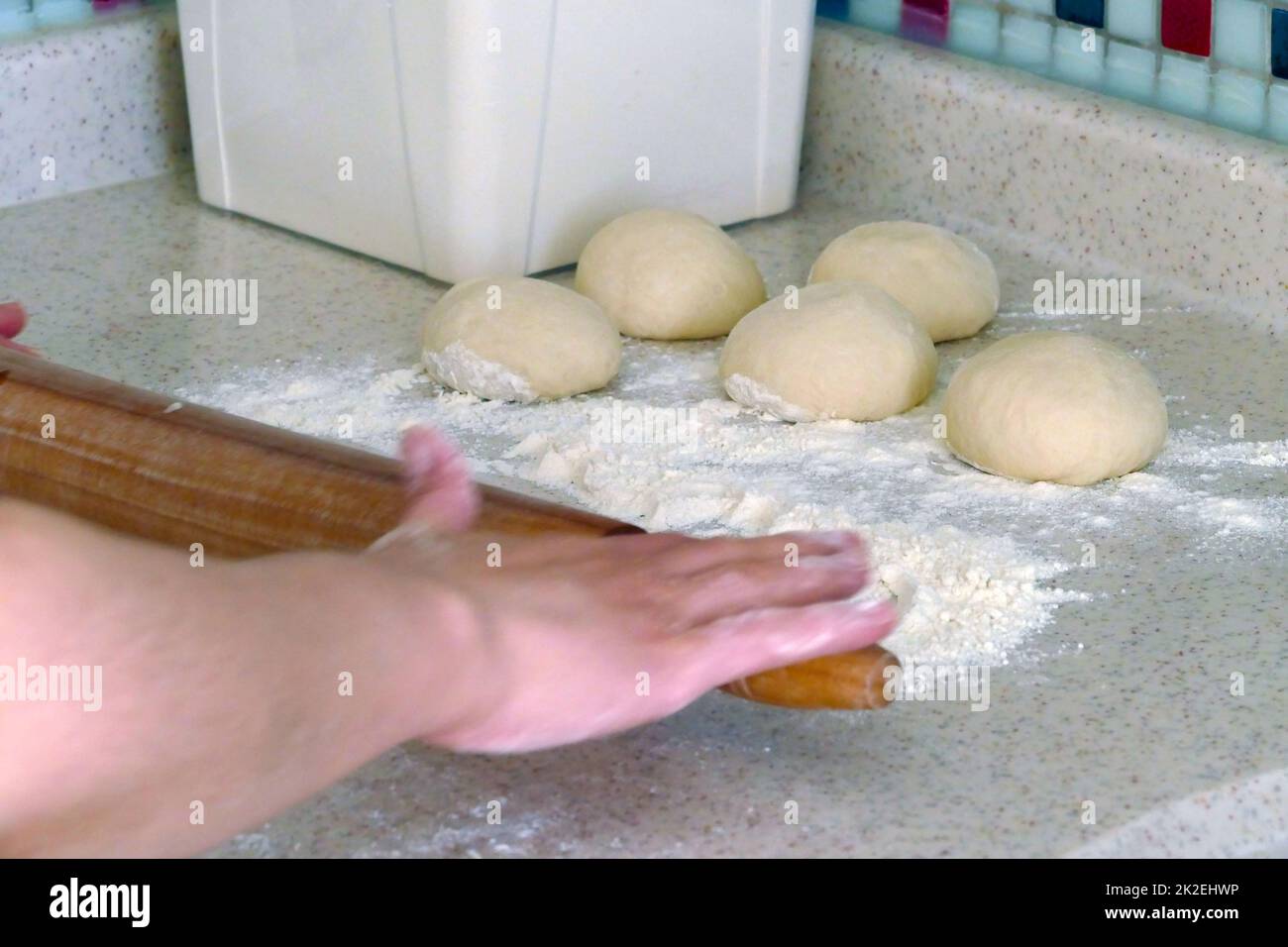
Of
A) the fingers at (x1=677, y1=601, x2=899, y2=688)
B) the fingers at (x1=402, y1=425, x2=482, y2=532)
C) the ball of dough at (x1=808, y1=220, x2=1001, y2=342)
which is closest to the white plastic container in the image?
the ball of dough at (x1=808, y1=220, x2=1001, y2=342)

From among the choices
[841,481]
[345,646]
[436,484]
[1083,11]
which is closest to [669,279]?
[841,481]

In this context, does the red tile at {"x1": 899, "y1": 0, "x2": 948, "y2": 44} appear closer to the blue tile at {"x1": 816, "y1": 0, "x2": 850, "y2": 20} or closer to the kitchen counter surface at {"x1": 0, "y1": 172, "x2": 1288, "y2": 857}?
the blue tile at {"x1": 816, "y1": 0, "x2": 850, "y2": 20}

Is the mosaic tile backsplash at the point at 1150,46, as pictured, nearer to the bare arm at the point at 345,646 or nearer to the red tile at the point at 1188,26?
the red tile at the point at 1188,26

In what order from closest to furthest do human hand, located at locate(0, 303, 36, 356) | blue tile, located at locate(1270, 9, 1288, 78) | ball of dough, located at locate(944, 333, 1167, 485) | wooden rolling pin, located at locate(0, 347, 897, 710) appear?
wooden rolling pin, located at locate(0, 347, 897, 710)
ball of dough, located at locate(944, 333, 1167, 485)
human hand, located at locate(0, 303, 36, 356)
blue tile, located at locate(1270, 9, 1288, 78)

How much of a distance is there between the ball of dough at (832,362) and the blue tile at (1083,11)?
0.37 m

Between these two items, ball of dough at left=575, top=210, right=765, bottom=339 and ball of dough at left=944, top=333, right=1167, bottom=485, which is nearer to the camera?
ball of dough at left=944, top=333, right=1167, bottom=485

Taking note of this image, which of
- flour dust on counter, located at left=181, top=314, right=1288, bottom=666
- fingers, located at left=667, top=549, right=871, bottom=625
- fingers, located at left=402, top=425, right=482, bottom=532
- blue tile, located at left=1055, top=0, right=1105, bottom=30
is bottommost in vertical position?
flour dust on counter, located at left=181, top=314, right=1288, bottom=666

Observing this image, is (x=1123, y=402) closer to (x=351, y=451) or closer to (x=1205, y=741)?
(x=1205, y=741)

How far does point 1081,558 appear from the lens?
884 millimetres

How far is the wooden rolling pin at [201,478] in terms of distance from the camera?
733 mm

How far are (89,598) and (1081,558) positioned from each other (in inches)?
22.3

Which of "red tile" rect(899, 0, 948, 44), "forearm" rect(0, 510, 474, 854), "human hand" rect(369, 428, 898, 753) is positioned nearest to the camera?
"forearm" rect(0, 510, 474, 854)

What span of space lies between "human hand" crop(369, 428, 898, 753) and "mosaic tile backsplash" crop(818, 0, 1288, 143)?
0.69 m

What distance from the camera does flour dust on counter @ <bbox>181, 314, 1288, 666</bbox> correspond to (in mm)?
844
